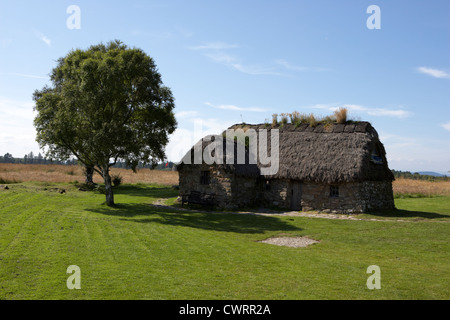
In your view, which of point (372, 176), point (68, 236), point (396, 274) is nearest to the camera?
point (396, 274)

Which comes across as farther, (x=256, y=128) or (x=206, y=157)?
(x=256, y=128)

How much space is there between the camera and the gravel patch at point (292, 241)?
48.2 feet

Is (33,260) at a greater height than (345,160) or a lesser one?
lesser

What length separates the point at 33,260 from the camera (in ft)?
35.4

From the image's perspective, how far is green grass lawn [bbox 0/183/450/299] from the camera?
8.70 m

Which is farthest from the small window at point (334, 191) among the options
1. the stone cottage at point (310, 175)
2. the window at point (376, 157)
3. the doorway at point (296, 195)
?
the window at point (376, 157)

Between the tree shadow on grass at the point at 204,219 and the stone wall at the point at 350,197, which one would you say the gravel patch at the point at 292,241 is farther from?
the stone wall at the point at 350,197

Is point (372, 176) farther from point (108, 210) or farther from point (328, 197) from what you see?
point (108, 210)

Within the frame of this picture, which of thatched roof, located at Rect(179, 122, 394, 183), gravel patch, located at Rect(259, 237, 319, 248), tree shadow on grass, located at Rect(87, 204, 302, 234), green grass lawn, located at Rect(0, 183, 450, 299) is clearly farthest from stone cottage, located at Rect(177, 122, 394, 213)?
gravel patch, located at Rect(259, 237, 319, 248)

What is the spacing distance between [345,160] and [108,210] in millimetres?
16310

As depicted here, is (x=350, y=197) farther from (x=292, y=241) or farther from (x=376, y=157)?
(x=292, y=241)

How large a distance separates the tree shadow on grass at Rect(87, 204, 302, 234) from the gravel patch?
1.90 metres
